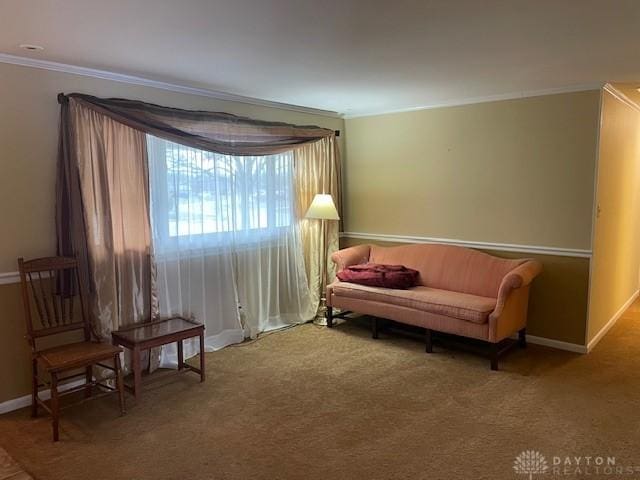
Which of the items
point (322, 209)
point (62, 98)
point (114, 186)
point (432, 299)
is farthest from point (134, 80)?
point (432, 299)

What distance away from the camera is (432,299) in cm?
425

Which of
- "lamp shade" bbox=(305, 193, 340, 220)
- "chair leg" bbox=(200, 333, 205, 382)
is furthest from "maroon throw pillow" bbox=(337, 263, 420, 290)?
"chair leg" bbox=(200, 333, 205, 382)

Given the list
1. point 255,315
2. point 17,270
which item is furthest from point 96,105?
point 255,315

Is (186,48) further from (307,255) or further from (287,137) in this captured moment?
(307,255)

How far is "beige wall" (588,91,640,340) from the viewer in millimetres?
4258

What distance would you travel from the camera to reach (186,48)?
292cm

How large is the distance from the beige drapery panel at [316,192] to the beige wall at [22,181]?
235 cm

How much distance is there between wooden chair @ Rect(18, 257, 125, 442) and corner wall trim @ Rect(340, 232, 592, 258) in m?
3.23

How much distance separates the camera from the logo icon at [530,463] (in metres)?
2.55

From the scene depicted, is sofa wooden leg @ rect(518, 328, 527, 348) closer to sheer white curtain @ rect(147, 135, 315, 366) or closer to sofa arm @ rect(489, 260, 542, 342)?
sofa arm @ rect(489, 260, 542, 342)

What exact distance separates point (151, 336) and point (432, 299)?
232 cm

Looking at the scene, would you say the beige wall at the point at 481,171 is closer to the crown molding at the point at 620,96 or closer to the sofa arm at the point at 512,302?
the crown molding at the point at 620,96

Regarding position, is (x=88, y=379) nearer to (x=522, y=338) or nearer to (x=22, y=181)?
(x=22, y=181)

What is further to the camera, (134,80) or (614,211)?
(614,211)
